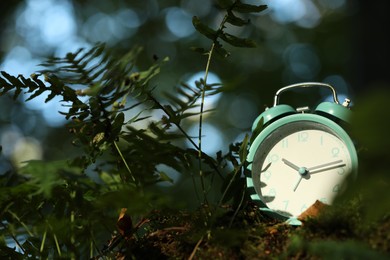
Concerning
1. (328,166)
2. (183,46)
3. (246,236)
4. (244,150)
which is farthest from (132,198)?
(183,46)

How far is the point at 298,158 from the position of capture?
1.09 meters

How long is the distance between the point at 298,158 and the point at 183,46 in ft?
32.6

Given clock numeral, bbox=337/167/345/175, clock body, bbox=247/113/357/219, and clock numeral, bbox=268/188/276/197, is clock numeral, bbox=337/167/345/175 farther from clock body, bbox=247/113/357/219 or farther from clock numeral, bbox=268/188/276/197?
clock numeral, bbox=268/188/276/197

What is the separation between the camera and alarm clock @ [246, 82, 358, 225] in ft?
3.43

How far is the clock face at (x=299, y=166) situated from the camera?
1.04m

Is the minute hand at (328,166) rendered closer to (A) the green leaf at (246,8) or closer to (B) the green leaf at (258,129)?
(B) the green leaf at (258,129)

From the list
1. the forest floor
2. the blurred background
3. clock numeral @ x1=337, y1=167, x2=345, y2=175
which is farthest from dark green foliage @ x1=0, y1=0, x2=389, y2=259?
the blurred background

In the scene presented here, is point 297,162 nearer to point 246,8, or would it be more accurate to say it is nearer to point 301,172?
point 301,172

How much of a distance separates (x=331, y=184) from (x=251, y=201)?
0.55ft

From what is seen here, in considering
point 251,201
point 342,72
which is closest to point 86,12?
point 342,72

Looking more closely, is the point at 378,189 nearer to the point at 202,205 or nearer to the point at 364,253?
the point at 364,253

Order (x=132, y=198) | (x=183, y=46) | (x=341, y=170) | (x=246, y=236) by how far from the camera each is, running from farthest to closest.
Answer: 1. (x=183, y=46)
2. (x=341, y=170)
3. (x=246, y=236)
4. (x=132, y=198)

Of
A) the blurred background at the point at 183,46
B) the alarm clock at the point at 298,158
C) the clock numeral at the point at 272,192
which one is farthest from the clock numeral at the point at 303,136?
the blurred background at the point at 183,46

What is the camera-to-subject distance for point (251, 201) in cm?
111
